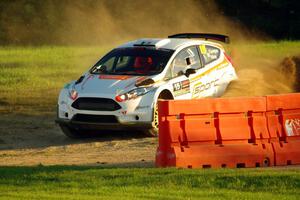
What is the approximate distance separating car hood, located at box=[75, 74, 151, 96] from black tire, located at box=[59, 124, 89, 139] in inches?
30.8

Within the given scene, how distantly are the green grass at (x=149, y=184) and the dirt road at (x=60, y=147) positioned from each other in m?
2.08

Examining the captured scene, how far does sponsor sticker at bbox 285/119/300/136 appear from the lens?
46.1 feet

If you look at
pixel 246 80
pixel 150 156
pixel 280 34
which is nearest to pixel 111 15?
pixel 280 34

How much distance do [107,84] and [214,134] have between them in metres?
3.91

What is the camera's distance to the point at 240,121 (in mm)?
13734

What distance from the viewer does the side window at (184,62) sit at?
58.2 ft

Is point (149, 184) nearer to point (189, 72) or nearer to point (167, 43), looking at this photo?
point (189, 72)

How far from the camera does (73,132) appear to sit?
57.1 feet

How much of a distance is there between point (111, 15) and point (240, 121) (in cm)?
3419

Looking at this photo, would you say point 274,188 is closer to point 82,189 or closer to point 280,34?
Result: point 82,189

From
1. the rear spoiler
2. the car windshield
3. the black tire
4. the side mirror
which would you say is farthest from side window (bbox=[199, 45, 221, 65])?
the black tire

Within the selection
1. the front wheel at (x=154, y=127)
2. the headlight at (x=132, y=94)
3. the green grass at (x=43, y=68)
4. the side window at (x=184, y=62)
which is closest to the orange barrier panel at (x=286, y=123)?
the front wheel at (x=154, y=127)

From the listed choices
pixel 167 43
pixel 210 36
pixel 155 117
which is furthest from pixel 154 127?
pixel 210 36

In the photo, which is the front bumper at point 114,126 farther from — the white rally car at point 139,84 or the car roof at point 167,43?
the car roof at point 167,43
